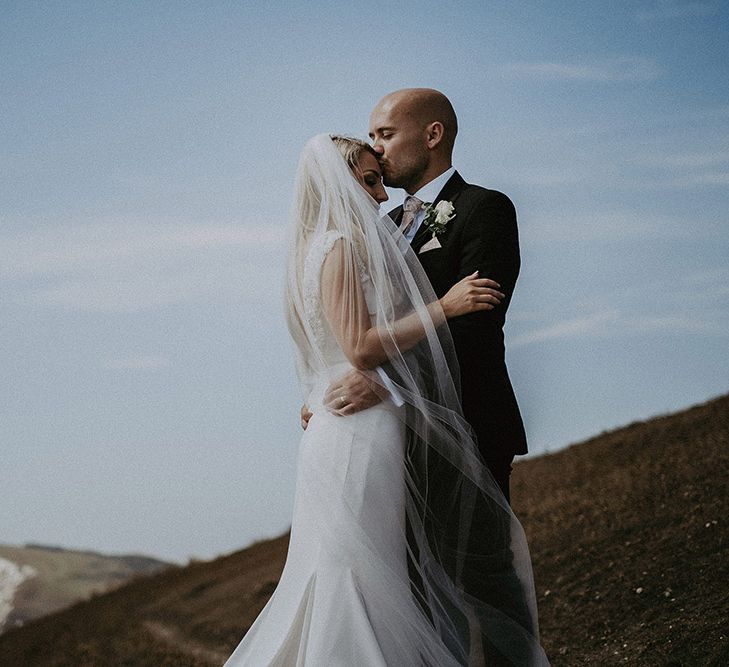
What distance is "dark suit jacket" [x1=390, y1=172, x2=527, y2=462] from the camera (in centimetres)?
413

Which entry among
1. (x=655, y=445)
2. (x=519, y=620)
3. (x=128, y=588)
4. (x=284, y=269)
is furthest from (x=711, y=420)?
(x=128, y=588)

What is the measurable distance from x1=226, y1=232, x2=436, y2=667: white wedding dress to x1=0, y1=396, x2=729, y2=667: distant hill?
8.32 ft

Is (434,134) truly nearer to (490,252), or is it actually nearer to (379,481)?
(490,252)

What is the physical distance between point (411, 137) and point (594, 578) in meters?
4.29

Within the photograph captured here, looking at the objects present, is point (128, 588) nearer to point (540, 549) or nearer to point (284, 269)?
point (540, 549)

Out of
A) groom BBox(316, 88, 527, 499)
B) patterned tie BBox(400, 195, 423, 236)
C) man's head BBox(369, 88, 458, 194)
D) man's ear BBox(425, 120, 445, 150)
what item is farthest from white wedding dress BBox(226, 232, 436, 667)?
man's ear BBox(425, 120, 445, 150)

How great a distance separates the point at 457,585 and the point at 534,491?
627 centimetres

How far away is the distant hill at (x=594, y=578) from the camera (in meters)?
6.26

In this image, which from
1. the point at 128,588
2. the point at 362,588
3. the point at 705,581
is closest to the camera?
the point at 362,588

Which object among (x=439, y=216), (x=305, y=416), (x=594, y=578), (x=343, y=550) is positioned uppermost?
(x=439, y=216)

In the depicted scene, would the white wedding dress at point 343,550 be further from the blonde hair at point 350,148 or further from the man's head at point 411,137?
the man's head at point 411,137

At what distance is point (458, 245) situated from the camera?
4.25 m

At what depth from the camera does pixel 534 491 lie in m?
10.2

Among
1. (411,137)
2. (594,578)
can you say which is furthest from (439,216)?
(594,578)
